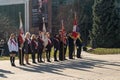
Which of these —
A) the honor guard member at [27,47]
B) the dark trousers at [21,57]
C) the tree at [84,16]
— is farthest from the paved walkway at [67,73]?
the tree at [84,16]

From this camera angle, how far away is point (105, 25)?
44.1 m

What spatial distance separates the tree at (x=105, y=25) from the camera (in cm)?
4275

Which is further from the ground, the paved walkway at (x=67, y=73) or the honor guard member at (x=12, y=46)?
the honor guard member at (x=12, y=46)

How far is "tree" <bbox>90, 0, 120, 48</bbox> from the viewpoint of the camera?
42.8 m

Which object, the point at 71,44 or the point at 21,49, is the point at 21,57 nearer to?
the point at 21,49

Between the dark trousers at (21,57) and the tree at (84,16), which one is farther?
the tree at (84,16)

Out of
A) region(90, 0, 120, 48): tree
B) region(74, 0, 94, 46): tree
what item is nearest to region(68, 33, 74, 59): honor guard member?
region(90, 0, 120, 48): tree

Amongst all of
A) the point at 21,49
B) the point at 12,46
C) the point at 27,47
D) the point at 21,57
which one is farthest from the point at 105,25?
the point at 12,46

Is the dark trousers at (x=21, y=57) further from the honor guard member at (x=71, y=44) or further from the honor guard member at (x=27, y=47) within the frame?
the honor guard member at (x=71, y=44)

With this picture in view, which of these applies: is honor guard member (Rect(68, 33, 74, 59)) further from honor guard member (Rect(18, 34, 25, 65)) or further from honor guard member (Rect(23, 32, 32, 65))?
honor guard member (Rect(18, 34, 25, 65))

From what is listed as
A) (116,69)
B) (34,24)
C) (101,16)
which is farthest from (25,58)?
(34,24)

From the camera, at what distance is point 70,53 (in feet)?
88.2

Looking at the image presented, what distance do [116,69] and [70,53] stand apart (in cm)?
707

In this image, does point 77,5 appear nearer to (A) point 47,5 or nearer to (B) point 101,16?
(A) point 47,5
